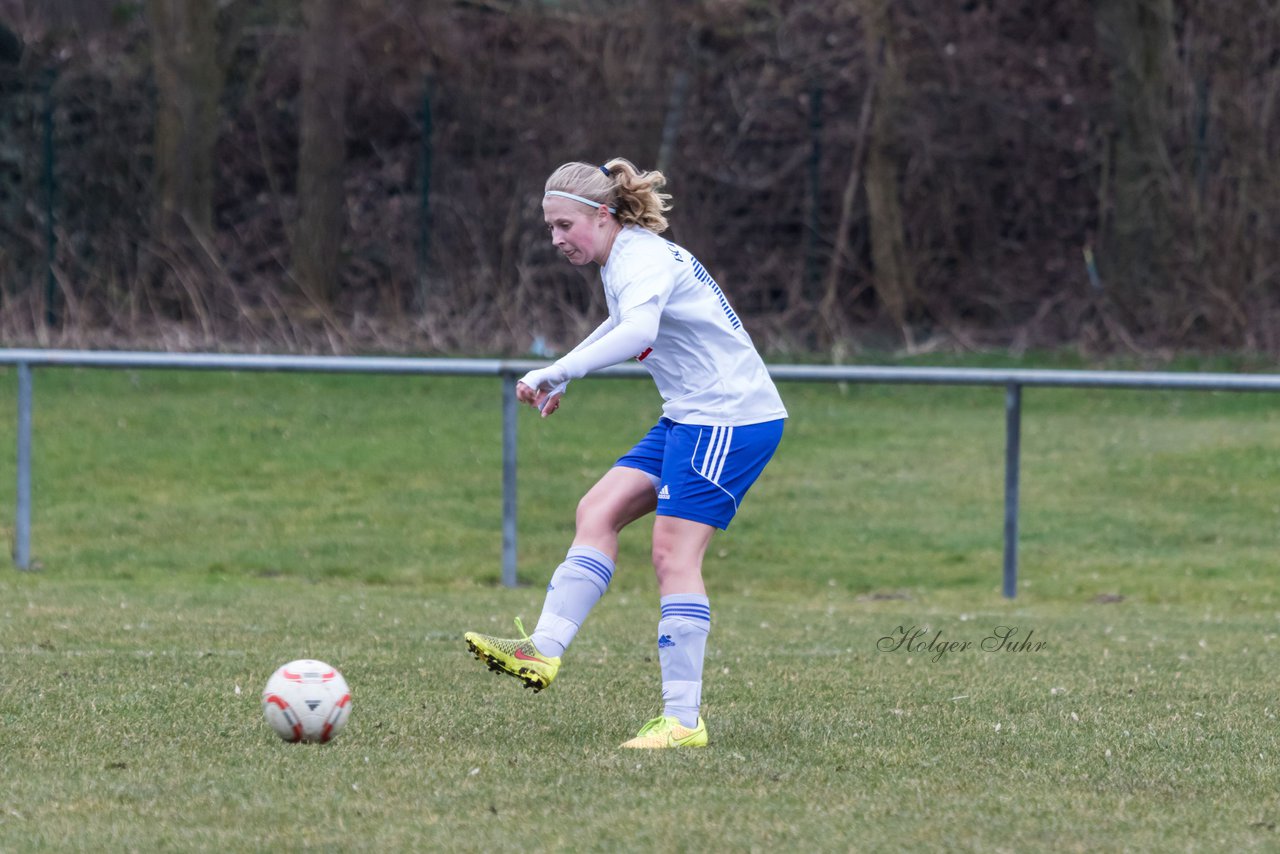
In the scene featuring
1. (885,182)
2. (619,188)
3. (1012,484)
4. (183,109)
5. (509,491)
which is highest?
(183,109)

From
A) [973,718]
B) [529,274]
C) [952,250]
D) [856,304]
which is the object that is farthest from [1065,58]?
[973,718]

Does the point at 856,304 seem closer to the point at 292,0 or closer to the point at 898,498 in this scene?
the point at 898,498

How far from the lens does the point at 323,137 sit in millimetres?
19766

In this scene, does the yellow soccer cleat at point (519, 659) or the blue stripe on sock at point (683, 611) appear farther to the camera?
the blue stripe on sock at point (683, 611)

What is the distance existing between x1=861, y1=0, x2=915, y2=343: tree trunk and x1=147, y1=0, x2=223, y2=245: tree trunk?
7.09 metres

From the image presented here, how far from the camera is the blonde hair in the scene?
5605 millimetres

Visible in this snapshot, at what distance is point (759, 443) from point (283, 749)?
1.72 m

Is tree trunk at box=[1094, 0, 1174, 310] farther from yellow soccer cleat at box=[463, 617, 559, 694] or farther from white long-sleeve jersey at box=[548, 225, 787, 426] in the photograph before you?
yellow soccer cleat at box=[463, 617, 559, 694]

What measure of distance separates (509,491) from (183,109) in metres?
10.8

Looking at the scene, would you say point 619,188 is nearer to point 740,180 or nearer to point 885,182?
point 740,180

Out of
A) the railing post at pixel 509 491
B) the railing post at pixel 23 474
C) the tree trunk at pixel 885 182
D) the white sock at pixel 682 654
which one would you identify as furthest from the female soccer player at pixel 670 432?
the tree trunk at pixel 885 182

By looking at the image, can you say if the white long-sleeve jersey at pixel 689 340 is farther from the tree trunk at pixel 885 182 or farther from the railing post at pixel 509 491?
the tree trunk at pixel 885 182

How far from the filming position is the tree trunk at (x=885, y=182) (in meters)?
19.3

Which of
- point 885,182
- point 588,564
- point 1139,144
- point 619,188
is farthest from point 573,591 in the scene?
point 885,182
